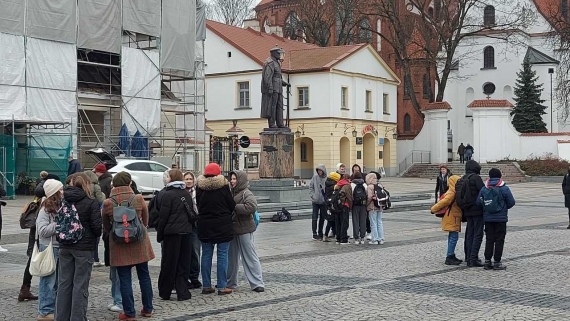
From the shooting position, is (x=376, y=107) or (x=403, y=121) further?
(x=403, y=121)

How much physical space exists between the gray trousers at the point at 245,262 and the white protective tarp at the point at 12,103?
22856mm

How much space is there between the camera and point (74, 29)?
3453 centimetres

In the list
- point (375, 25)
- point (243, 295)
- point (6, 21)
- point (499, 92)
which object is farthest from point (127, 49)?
point (499, 92)

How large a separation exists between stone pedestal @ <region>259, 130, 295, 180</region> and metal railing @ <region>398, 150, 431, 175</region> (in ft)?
97.2

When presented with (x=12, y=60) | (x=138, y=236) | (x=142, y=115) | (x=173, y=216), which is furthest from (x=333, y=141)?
(x=138, y=236)

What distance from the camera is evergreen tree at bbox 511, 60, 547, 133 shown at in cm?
6081

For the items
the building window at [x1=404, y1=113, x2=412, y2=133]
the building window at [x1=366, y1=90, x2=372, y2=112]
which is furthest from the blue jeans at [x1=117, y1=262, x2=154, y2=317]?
the building window at [x1=404, y1=113, x2=412, y2=133]

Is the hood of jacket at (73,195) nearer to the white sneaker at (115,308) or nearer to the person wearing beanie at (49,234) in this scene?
the person wearing beanie at (49,234)

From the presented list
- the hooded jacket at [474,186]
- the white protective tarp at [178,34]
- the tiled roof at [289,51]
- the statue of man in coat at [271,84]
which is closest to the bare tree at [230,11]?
the tiled roof at [289,51]

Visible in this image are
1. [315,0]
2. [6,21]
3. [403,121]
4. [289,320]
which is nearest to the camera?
[289,320]

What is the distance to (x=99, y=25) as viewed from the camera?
35.9m

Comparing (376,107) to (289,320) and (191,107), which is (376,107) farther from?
(289,320)

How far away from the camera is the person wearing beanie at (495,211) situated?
12.4 metres

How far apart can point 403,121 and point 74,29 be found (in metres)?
40.8
